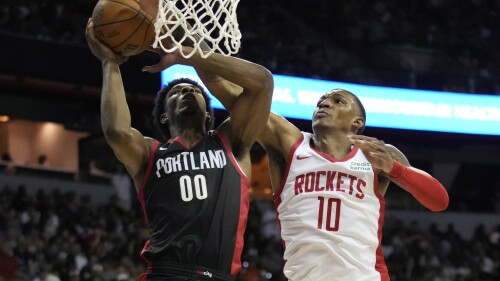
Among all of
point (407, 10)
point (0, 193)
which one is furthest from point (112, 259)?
point (407, 10)

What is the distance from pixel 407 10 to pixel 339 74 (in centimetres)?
320

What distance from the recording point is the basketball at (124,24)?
12.9 ft

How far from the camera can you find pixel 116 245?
39.7ft

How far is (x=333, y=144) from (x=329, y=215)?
0.47 meters

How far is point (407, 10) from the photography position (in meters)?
18.5

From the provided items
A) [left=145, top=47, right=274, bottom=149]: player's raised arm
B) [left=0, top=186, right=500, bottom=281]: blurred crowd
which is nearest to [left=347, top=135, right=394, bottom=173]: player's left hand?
[left=145, top=47, right=274, bottom=149]: player's raised arm

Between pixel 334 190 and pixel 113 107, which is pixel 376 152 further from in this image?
pixel 113 107

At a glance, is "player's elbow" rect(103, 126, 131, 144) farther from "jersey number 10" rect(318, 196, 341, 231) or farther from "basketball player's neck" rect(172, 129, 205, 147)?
"jersey number 10" rect(318, 196, 341, 231)

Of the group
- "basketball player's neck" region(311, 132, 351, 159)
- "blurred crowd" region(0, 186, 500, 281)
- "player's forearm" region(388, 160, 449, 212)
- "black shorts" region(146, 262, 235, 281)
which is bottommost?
"blurred crowd" region(0, 186, 500, 281)

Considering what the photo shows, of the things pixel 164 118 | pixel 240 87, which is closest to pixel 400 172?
pixel 240 87

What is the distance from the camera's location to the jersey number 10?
4.58 m

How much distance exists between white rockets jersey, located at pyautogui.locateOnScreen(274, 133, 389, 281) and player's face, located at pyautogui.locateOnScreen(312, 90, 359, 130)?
0.63ft

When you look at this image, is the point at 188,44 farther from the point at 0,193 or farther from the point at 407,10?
the point at 407,10

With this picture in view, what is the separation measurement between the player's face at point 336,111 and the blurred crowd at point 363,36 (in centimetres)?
1041
